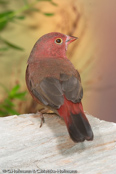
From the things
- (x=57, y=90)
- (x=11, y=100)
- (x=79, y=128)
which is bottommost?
(x=11, y=100)

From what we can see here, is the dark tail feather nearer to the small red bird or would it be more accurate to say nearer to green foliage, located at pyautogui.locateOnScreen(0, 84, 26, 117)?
the small red bird

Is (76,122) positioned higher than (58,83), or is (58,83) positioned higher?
(58,83)

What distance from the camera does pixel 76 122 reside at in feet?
6.31

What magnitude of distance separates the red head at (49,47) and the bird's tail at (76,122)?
52cm

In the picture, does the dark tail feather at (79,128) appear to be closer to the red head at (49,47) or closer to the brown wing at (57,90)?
the brown wing at (57,90)

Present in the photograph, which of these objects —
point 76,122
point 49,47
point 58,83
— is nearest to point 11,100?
point 49,47

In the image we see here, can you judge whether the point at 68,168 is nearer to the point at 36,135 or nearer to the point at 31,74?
the point at 36,135

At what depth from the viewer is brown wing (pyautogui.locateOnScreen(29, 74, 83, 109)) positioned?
204cm

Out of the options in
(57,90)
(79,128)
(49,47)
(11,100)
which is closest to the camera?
(79,128)

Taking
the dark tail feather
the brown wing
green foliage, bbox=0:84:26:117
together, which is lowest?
green foliage, bbox=0:84:26:117

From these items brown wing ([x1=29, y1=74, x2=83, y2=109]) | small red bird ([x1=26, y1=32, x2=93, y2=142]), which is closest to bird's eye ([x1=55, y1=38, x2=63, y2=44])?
small red bird ([x1=26, y1=32, x2=93, y2=142])

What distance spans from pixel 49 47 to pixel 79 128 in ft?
2.42

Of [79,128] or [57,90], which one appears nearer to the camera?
[79,128]

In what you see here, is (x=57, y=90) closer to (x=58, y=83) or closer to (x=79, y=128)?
(x=58, y=83)
